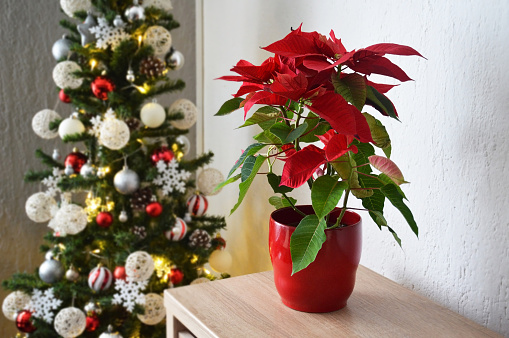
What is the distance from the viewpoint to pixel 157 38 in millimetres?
1581

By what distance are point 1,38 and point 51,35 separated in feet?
0.53

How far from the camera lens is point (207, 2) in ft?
6.56

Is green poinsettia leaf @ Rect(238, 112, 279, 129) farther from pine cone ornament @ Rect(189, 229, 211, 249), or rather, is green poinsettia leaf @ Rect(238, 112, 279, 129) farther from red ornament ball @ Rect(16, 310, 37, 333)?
red ornament ball @ Rect(16, 310, 37, 333)

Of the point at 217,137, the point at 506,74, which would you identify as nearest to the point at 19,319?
the point at 217,137

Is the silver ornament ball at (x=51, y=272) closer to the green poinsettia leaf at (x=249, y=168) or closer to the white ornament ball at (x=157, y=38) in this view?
the white ornament ball at (x=157, y=38)

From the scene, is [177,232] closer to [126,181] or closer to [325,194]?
[126,181]

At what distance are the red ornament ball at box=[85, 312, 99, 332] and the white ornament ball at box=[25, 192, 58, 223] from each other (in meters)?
0.32

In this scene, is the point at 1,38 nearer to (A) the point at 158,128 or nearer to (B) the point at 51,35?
(B) the point at 51,35

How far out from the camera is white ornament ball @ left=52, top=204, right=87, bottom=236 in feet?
4.96

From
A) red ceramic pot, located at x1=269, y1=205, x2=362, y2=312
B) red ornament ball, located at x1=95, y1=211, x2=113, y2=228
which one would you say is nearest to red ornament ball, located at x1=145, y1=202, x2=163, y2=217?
red ornament ball, located at x1=95, y1=211, x2=113, y2=228

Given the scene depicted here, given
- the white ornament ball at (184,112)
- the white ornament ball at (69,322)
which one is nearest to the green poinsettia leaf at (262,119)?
the white ornament ball at (184,112)

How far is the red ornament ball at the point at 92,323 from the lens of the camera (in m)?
1.56

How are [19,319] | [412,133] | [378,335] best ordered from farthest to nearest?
1. [19,319]
2. [412,133]
3. [378,335]

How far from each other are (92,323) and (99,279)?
0.45ft
